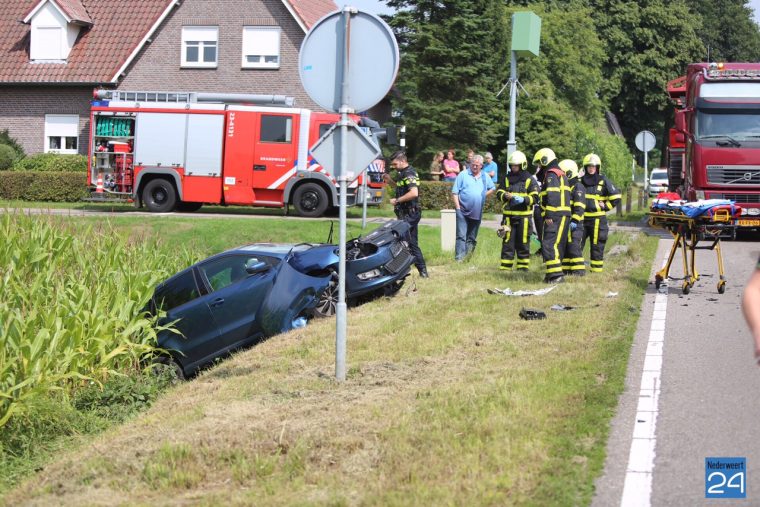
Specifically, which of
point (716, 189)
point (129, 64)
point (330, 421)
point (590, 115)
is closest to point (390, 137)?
point (716, 189)

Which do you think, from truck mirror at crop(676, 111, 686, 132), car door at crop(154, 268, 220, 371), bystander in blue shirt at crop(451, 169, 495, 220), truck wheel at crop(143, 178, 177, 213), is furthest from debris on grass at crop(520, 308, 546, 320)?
truck wheel at crop(143, 178, 177, 213)

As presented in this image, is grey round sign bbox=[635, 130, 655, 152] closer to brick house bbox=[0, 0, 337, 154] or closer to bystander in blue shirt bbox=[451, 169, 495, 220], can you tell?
brick house bbox=[0, 0, 337, 154]

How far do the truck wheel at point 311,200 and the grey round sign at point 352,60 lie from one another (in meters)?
18.4

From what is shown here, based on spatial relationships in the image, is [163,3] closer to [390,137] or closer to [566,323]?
[390,137]

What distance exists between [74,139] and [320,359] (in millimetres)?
→ 31300

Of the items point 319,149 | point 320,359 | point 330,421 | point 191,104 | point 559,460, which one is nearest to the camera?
point 559,460

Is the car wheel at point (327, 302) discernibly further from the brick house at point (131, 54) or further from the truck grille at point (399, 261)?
the brick house at point (131, 54)

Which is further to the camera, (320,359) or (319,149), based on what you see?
(320,359)

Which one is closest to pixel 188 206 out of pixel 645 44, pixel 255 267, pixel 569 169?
pixel 569 169

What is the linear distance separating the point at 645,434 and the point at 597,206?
9686 mm

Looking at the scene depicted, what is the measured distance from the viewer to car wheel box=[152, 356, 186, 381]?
1202 centimetres

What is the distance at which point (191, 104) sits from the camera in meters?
27.1

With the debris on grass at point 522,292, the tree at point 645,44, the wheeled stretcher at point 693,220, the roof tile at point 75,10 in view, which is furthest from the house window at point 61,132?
the tree at point 645,44

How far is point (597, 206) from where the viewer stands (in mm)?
16031
